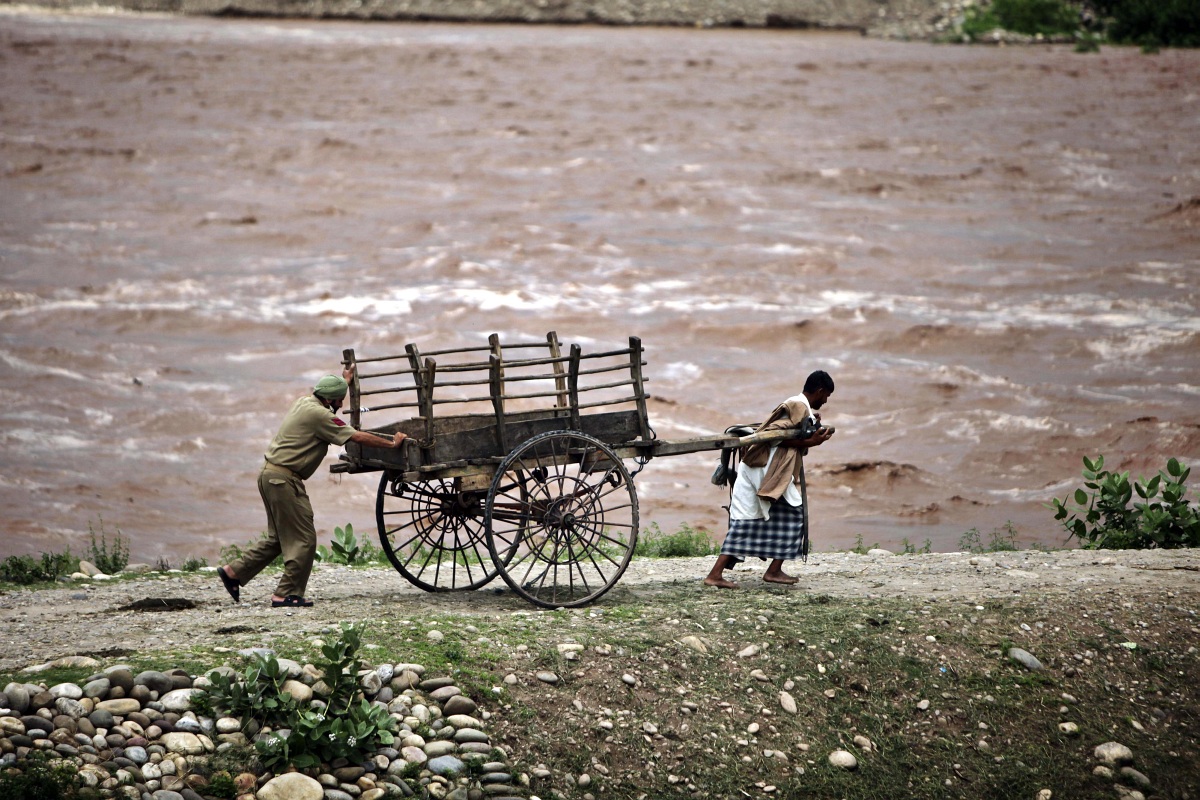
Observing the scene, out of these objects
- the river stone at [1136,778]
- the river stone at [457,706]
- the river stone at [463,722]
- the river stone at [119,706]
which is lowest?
the river stone at [1136,778]

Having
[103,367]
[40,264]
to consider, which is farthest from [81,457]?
[40,264]

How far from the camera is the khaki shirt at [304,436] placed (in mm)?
6594

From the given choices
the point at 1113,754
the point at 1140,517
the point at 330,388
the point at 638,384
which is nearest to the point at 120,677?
the point at 330,388

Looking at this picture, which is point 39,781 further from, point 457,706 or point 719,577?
point 719,577

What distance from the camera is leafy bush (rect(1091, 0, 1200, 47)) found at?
38.6 meters

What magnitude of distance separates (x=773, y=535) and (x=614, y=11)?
42.2 meters

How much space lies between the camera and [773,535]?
23.5 feet

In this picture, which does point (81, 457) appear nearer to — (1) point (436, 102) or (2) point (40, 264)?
(2) point (40, 264)

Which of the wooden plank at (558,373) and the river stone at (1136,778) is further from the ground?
the wooden plank at (558,373)

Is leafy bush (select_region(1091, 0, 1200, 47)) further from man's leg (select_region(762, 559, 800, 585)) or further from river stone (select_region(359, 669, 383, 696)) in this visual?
river stone (select_region(359, 669, 383, 696))

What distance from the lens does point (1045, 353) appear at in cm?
1745

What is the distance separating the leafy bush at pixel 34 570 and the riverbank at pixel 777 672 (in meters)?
1.47

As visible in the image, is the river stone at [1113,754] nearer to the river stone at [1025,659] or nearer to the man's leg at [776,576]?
the river stone at [1025,659]

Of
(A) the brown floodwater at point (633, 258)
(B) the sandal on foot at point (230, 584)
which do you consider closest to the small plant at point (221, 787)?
(B) the sandal on foot at point (230, 584)
